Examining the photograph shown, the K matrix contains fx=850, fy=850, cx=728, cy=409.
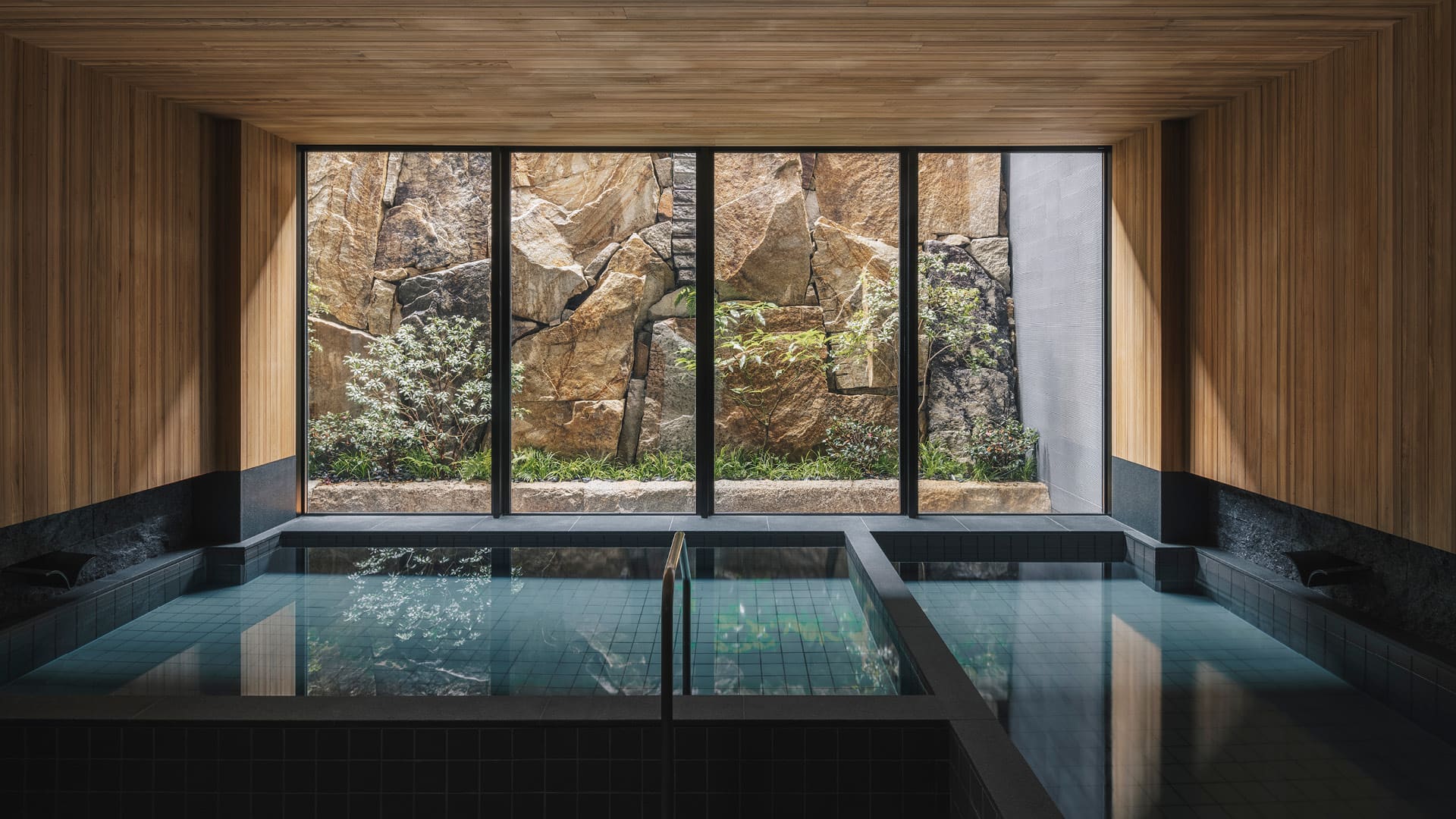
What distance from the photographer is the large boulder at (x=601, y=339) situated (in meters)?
5.91

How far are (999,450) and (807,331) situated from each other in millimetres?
1500

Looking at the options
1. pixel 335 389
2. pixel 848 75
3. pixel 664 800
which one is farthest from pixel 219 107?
pixel 664 800

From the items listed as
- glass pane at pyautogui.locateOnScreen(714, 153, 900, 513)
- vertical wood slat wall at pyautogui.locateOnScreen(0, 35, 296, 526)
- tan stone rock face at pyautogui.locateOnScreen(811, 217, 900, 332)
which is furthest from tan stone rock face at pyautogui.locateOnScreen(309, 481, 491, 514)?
tan stone rock face at pyautogui.locateOnScreen(811, 217, 900, 332)

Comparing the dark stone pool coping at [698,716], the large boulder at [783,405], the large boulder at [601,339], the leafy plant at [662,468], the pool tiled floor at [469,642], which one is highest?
the large boulder at [601,339]

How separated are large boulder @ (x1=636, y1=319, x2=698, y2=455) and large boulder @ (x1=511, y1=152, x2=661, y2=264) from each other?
865mm

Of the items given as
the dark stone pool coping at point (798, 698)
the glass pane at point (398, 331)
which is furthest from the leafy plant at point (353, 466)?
the dark stone pool coping at point (798, 698)

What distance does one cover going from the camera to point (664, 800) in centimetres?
212

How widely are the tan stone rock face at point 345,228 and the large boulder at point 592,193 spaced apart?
3.45ft

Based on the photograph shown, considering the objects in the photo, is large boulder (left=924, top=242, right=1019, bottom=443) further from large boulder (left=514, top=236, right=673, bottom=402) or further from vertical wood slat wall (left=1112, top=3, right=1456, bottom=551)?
large boulder (left=514, top=236, right=673, bottom=402)

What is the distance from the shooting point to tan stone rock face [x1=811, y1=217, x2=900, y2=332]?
580 centimetres

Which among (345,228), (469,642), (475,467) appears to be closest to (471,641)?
(469,642)

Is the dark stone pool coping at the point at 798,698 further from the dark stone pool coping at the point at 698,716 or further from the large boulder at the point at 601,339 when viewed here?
the large boulder at the point at 601,339

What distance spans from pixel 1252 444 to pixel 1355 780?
1.81 meters

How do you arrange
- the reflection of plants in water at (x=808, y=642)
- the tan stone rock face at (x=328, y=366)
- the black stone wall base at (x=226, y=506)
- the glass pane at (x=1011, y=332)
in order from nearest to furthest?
the reflection of plants in water at (x=808, y=642), the black stone wall base at (x=226, y=506), the glass pane at (x=1011, y=332), the tan stone rock face at (x=328, y=366)
